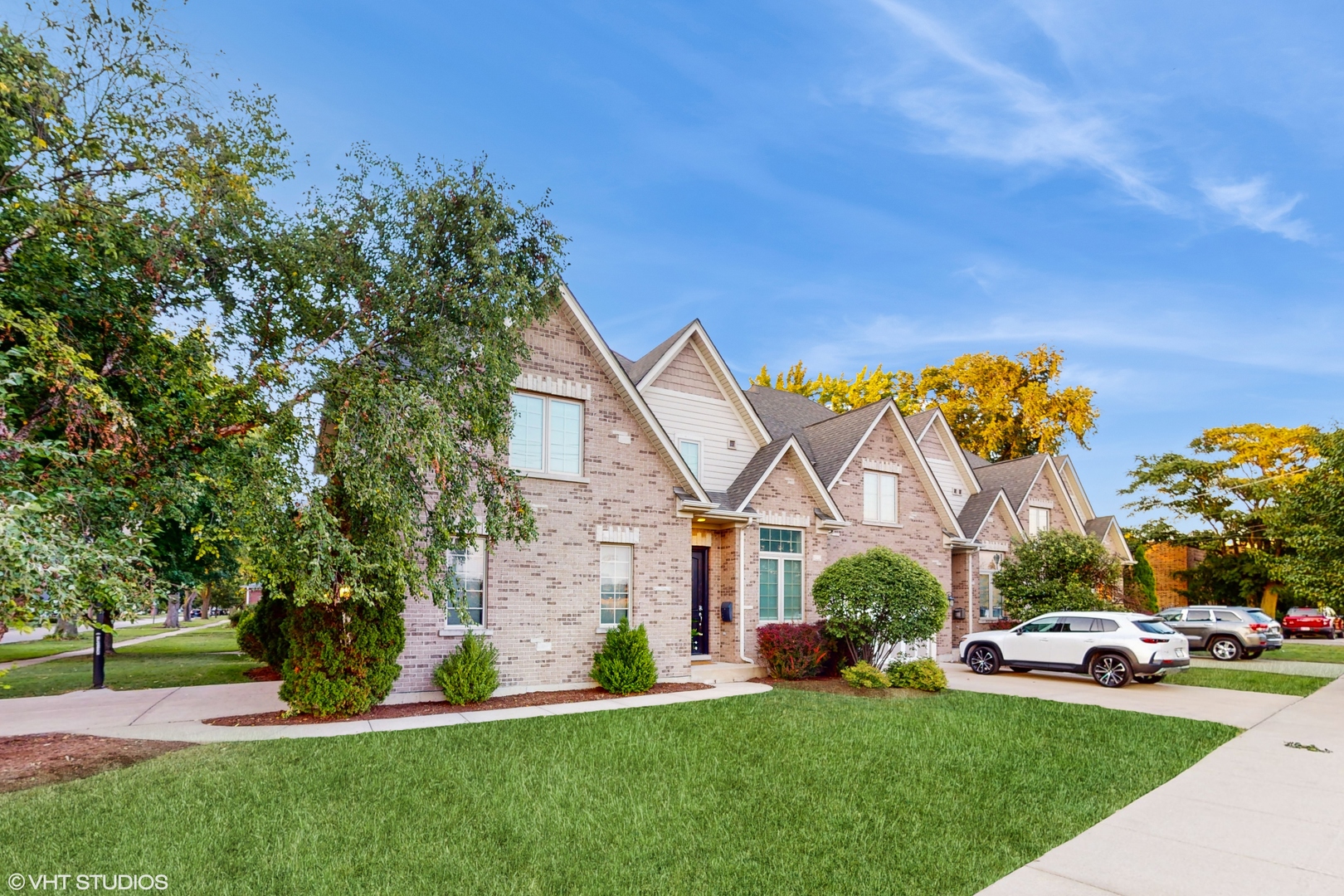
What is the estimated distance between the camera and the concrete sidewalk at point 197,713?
9953 millimetres

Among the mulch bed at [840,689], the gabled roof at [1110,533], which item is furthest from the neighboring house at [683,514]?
the gabled roof at [1110,533]

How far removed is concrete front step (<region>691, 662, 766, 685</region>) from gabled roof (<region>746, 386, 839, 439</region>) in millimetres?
6451

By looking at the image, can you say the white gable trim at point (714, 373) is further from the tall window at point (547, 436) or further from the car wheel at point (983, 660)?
the car wheel at point (983, 660)

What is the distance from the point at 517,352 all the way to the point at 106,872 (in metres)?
7.86

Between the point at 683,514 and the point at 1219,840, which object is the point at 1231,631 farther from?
the point at 1219,840

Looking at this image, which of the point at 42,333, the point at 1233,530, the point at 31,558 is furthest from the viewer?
the point at 1233,530

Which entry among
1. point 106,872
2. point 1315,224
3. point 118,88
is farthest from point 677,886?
point 1315,224

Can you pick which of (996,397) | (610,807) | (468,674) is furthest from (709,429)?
(996,397)

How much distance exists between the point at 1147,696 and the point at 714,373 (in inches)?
433

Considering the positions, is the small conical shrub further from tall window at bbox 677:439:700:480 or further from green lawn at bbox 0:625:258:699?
green lawn at bbox 0:625:258:699

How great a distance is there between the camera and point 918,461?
67.9ft

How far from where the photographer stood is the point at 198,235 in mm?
9711

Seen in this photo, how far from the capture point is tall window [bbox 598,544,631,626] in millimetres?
14266

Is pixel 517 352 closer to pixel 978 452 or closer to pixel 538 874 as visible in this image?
pixel 538 874
